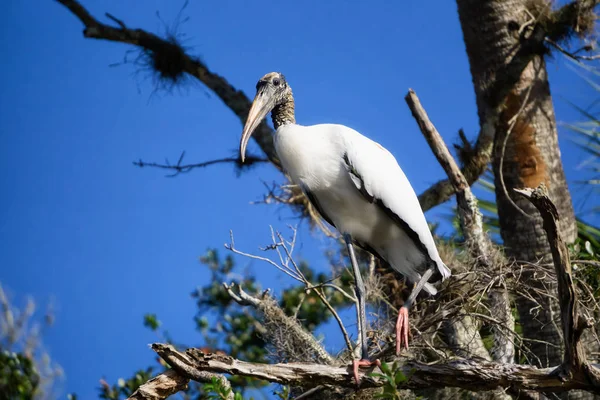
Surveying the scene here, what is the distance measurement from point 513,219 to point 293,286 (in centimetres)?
152

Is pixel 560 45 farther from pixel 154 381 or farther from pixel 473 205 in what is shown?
pixel 154 381

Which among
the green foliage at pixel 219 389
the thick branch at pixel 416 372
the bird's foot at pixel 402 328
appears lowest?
the green foliage at pixel 219 389

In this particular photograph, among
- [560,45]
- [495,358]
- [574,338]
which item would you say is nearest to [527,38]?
[560,45]

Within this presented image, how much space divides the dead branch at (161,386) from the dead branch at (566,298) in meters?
1.19

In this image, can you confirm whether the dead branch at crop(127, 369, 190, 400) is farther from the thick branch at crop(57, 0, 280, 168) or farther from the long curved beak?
the thick branch at crop(57, 0, 280, 168)

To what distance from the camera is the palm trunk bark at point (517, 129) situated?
15.6ft

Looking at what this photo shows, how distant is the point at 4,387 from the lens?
17.6 ft

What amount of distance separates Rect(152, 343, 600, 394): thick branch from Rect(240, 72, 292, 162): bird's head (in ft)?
3.58

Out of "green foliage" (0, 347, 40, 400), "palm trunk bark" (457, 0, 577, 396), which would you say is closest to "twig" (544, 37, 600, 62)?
"palm trunk bark" (457, 0, 577, 396)

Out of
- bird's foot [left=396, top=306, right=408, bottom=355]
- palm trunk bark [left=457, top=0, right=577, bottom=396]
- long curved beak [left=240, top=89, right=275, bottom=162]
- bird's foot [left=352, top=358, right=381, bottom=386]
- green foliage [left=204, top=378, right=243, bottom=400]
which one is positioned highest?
palm trunk bark [left=457, top=0, right=577, bottom=396]

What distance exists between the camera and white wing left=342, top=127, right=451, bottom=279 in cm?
319

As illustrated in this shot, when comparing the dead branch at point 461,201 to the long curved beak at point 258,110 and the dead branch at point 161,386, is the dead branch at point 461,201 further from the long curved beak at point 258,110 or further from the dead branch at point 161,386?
the dead branch at point 161,386

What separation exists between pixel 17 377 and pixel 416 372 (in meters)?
3.48

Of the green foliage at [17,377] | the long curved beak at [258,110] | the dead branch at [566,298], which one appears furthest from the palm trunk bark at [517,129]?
the green foliage at [17,377]
